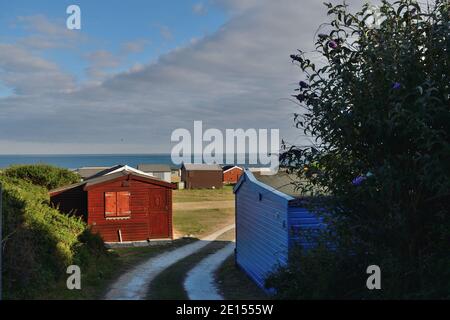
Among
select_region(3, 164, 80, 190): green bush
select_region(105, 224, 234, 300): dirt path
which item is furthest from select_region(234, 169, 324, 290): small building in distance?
select_region(3, 164, 80, 190): green bush

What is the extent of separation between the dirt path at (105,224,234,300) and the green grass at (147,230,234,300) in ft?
0.96

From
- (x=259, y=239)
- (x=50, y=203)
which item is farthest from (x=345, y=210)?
(x=50, y=203)

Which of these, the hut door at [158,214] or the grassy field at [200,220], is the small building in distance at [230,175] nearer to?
the grassy field at [200,220]

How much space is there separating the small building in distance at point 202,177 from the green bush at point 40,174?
40127 mm

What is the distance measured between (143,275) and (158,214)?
1012cm

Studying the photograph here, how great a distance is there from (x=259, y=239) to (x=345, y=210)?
32.3 ft

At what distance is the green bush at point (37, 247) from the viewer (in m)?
12.1

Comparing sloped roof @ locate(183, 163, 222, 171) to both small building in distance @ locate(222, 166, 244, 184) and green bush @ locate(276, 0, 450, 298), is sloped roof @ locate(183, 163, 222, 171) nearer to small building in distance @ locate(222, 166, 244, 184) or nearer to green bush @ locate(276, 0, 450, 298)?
small building in distance @ locate(222, 166, 244, 184)

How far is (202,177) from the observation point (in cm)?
7219

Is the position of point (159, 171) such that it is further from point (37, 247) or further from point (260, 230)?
point (37, 247)

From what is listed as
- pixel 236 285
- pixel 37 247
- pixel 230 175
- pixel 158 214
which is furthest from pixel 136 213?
pixel 230 175

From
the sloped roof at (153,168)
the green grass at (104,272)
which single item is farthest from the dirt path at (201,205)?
the sloped roof at (153,168)

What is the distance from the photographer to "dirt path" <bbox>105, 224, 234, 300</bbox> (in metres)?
14.5
